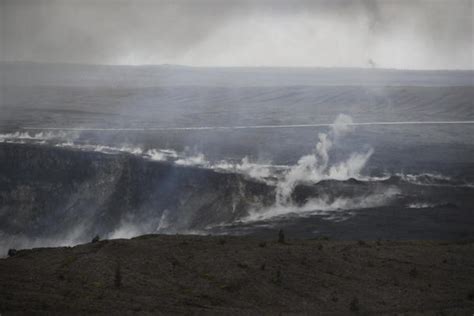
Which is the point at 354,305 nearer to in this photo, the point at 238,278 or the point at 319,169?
the point at 238,278

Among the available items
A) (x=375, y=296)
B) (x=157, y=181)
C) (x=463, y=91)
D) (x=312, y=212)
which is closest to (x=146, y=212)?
(x=157, y=181)

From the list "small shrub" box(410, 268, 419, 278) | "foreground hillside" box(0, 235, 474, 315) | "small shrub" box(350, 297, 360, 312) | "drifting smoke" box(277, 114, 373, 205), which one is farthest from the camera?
"drifting smoke" box(277, 114, 373, 205)

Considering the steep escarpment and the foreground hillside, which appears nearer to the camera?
the foreground hillside

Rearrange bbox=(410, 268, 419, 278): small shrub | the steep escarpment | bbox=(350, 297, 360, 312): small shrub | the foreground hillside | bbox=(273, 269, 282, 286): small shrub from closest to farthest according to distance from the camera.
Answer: bbox=(350, 297, 360, 312): small shrub < the foreground hillside < bbox=(273, 269, 282, 286): small shrub < bbox=(410, 268, 419, 278): small shrub < the steep escarpment

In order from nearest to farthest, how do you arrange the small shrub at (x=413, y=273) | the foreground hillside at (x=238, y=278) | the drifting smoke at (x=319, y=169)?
the foreground hillside at (x=238, y=278)
the small shrub at (x=413, y=273)
the drifting smoke at (x=319, y=169)

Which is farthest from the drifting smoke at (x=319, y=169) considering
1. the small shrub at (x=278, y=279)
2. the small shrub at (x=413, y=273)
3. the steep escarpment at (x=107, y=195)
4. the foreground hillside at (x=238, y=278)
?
the small shrub at (x=278, y=279)

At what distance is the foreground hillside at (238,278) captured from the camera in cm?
1622

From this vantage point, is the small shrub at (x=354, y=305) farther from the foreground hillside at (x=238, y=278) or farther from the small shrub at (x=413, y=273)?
the small shrub at (x=413, y=273)

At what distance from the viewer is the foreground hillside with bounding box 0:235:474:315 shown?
16219 mm

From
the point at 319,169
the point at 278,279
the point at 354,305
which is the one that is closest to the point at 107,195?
the point at 319,169

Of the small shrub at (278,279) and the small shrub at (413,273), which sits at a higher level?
the small shrub at (278,279)

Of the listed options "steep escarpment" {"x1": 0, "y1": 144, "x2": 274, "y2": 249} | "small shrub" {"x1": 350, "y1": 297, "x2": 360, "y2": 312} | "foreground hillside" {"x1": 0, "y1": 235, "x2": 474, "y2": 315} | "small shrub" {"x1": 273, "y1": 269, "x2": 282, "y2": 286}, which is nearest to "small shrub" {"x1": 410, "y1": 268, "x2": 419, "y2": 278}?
"foreground hillside" {"x1": 0, "y1": 235, "x2": 474, "y2": 315}

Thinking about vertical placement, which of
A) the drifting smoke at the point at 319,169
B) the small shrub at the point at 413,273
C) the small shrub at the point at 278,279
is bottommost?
the small shrub at the point at 413,273

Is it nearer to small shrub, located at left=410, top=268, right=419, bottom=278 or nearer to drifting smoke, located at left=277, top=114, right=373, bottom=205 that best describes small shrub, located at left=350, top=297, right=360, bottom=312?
small shrub, located at left=410, top=268, right=419, bottom=278
